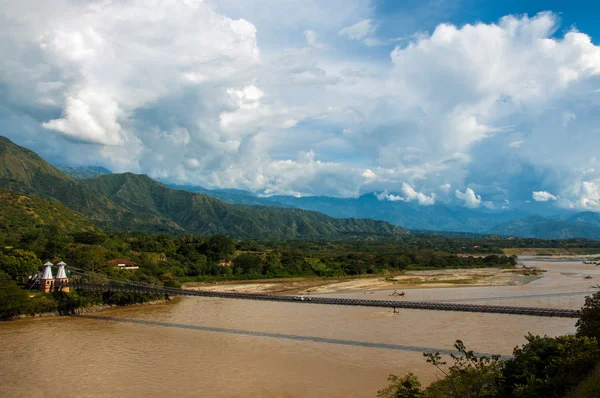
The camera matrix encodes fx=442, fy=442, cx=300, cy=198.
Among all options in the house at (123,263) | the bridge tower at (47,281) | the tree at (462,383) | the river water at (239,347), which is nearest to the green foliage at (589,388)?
the tree at (462,383)

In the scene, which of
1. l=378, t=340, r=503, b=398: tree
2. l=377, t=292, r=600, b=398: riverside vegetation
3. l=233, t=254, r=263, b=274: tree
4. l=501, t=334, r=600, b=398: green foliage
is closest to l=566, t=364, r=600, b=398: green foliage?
l=377, t=292, r=600, b=398: riverside vegetation

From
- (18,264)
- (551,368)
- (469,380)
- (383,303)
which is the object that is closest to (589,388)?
(469,380)

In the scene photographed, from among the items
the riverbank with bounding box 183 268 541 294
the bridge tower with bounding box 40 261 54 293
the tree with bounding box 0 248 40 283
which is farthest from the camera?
the riverbank with bounding box 183 268 541 294

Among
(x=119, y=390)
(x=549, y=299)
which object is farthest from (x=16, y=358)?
(x=549, y=299)

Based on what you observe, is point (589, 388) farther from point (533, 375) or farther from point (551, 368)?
point (551, 368)

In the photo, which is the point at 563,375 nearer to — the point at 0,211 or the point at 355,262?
the point at 355,262

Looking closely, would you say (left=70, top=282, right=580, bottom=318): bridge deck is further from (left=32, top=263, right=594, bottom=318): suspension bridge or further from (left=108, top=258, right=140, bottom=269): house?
(left=108, top=258, right=140, bottom=269): house
